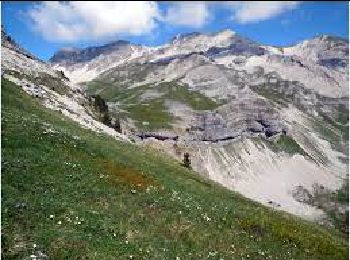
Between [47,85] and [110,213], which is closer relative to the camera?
[110,213]

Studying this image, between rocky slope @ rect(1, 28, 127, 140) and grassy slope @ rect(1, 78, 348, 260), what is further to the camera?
rocky slope @ rect(1, 28, 127, 140)

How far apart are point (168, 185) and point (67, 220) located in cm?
1619

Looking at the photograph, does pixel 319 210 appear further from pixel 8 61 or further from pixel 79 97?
pixel 8 61

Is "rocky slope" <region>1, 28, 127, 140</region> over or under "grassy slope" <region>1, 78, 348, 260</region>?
over

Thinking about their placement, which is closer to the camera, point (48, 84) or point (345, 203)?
point (48, 84)

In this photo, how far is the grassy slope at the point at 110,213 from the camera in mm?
33938

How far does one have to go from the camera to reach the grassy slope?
3394 cm

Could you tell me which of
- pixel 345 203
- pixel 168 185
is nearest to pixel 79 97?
pixel 168 185

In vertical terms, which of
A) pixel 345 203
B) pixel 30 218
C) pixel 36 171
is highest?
pixel 345 203

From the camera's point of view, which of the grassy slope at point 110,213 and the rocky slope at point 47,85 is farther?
the rocky slope at point 47,85

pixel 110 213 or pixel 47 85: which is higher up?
pixel 47 85

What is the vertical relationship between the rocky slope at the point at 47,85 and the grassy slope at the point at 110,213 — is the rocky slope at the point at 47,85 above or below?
above

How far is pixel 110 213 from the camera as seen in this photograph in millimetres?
39094

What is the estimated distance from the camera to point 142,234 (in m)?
37.7
